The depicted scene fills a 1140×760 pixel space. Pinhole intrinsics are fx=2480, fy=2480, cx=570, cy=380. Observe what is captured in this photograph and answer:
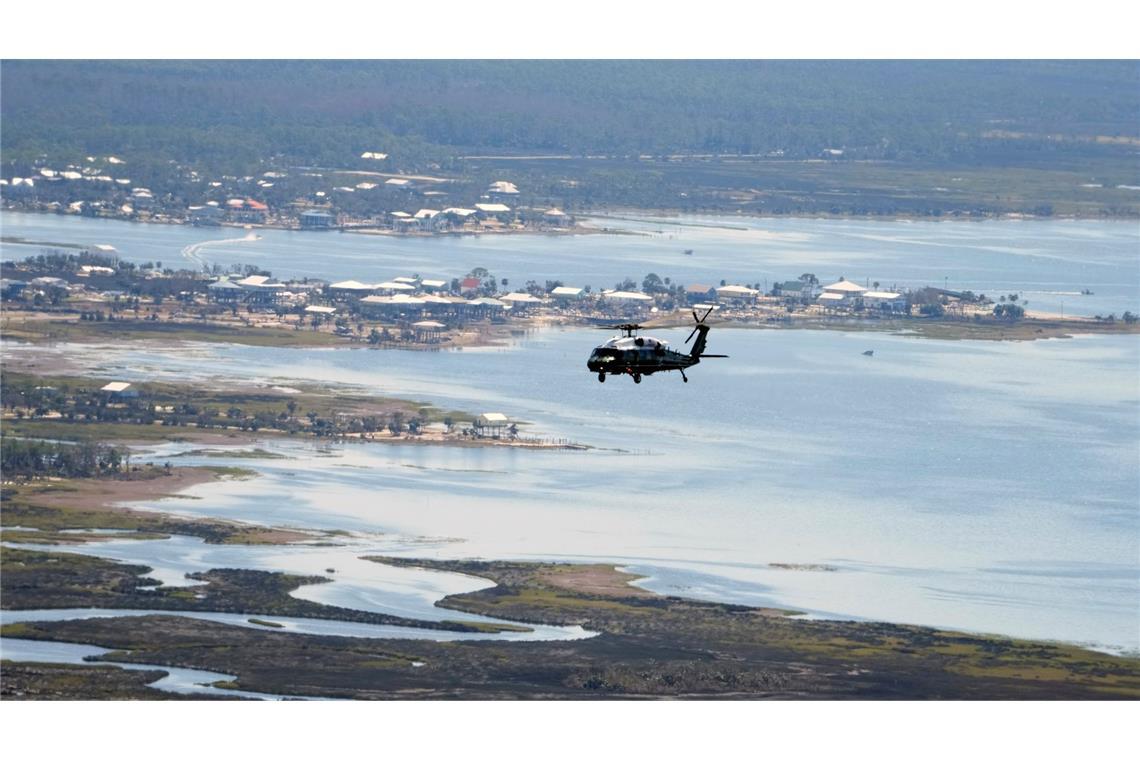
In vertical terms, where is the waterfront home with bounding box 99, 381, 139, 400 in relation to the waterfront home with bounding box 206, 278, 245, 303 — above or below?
below

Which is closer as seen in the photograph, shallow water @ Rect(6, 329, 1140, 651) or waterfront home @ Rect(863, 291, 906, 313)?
shallow water @ Rect(6, 329, 1140, 651)

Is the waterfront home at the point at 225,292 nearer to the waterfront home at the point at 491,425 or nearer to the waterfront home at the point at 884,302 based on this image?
the waterfront home at the point at 884,302

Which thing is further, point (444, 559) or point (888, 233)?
point (888, 233)

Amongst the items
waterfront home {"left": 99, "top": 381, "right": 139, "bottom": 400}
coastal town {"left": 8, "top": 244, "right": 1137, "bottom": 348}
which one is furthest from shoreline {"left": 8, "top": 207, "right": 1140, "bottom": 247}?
waterfront home {"left": 99, "top": 381, "right": 139, "bottom": 400}

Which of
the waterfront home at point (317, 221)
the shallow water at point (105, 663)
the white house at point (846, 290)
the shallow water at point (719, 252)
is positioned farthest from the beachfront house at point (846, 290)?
the shallow water at point (105, 663)

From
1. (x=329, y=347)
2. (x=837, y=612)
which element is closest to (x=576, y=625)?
(x=837, y=612)

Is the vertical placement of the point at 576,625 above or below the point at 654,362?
below

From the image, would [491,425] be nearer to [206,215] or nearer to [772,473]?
[772,473]

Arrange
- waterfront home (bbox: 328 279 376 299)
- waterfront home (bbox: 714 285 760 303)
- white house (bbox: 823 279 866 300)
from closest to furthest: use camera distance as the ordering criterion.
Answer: waterfront home (bbox: 328 279 376 299) → waterfront home (bbox: 714 285 760 303) → white house (bbox: 823 279 866 300)

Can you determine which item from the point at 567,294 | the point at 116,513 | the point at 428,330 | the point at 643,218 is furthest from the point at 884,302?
the point at 116,513

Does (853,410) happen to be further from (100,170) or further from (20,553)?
(100,170)

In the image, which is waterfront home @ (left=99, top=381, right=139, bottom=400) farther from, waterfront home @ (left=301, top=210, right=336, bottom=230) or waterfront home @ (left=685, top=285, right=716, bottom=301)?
waterfront home @ (left=301, top=210, right=336, bottom=230)
